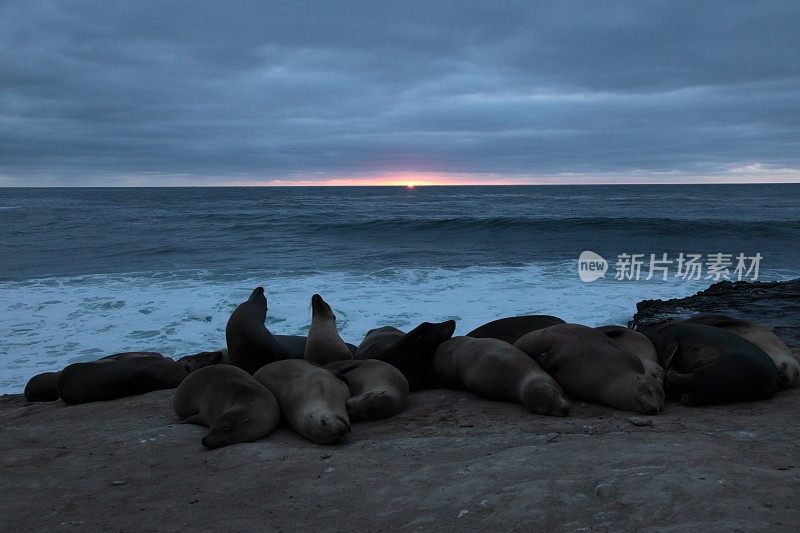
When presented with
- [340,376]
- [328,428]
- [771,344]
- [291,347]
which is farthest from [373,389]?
[771,344]

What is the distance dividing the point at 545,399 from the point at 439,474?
5.78ft

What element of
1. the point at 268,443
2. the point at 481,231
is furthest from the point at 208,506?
the point at 481,231

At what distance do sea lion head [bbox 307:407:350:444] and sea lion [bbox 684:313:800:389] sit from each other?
4.21 m

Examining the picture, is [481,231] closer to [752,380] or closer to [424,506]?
[752,380]

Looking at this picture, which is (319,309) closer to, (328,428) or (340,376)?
(340,376)

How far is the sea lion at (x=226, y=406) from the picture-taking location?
202 inches

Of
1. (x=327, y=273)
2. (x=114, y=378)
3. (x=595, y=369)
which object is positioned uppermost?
(x=595, y=369)

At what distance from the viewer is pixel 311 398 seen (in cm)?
546

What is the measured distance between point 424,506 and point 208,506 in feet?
4.46

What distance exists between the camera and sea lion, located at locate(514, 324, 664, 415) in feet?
18.2

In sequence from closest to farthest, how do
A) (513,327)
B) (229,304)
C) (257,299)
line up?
(513,327)
(257,299)
(229,304)

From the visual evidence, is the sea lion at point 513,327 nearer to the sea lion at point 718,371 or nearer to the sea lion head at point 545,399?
the sea lion at point 718,371

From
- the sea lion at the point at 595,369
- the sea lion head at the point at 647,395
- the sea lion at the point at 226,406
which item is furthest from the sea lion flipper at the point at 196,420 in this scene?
the sea lion head at the point at 647,395

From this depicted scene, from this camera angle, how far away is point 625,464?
3.79m
